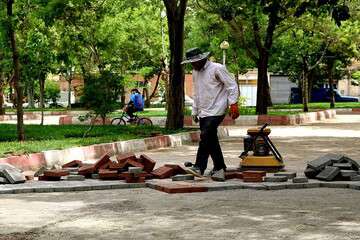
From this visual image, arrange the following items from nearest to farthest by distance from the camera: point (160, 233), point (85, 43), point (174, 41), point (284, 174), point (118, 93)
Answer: point (160, 233), point (284, 174), point (118, 93), point (174, 41), point (85, 43)

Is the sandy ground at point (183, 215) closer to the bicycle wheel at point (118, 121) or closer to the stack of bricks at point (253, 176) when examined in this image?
the stack of bricks at point (253, 176)

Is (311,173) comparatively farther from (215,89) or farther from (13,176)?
(13,176)

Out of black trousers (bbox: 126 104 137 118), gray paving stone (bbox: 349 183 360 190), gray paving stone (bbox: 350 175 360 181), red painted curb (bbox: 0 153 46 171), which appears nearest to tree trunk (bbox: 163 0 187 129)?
black trousers (bbox: 126 104 137 118)

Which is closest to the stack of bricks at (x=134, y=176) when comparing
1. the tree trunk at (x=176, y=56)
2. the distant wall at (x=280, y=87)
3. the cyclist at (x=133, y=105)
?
the tree trunk at (x=176, y=56)

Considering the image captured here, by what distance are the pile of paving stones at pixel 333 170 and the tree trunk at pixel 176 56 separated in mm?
11654

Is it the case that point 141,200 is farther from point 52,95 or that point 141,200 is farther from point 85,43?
point 52,95

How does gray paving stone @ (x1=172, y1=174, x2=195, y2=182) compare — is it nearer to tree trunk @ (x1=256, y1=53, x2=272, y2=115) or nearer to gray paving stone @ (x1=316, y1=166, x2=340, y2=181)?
gray paving stone @ (x1=316, y1=166, x2=340, y2=181)

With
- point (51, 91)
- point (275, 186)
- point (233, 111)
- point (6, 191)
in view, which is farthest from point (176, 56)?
point (51, 91)

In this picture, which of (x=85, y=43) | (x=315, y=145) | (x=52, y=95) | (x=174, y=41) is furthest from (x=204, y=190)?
(x=52, y=95)

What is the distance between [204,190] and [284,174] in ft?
4.52

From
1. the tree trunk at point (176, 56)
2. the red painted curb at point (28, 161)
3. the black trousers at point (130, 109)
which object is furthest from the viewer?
the black trousers at point (130, 109)

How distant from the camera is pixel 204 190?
31.0 feet

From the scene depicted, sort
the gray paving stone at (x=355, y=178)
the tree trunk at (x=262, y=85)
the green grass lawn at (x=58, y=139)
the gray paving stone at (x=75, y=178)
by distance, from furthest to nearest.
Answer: the tree trunk at (x=262, y=85)
the green grass lawn at (x=58, y=139)
the gray paving stone at (x=75, y=178)
the gray paving stone at (x=355, y=178)

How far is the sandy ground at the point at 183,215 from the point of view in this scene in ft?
21.3
